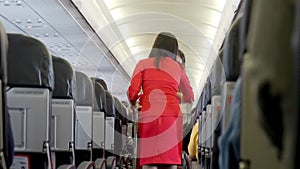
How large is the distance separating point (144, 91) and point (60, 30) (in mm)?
4797

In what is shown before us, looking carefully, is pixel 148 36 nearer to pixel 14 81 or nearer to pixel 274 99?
pixel 14 81

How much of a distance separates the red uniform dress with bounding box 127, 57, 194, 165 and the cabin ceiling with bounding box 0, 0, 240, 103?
1.92 meters

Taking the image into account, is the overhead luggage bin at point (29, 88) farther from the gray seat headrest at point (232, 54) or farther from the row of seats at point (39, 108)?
the gray seat headrest at point (232, 54)

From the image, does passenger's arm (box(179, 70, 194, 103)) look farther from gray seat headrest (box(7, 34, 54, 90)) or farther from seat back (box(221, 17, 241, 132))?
seat back (box(221, 17, 241, 132))

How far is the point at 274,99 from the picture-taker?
928 millimetres

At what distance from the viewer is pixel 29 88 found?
9.68 feet

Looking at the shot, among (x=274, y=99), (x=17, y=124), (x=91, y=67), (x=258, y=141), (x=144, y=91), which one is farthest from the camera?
(x=91, y=67)

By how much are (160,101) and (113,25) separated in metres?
5.63

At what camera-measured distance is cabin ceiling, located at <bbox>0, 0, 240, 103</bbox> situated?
7305 millimetres

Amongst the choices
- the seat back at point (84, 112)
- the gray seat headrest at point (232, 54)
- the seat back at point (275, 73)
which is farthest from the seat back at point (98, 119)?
the seat back at point (275, 73)

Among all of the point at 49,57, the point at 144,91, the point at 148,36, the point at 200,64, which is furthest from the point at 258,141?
the point at 200,64

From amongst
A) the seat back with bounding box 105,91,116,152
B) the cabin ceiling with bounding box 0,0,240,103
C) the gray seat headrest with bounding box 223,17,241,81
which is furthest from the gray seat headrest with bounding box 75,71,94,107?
the gray seat headrest with bounding box 223,17,241,81

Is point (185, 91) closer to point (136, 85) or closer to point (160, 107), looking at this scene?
point (160, 107)

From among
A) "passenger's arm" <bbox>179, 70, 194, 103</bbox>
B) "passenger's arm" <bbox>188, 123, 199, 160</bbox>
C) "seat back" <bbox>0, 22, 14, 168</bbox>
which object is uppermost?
"passenger's arm" <bbox>179, 70, 194, 103</bbox>
